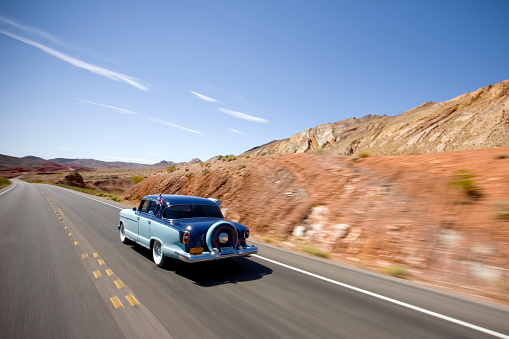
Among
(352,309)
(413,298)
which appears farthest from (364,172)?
(352,309)

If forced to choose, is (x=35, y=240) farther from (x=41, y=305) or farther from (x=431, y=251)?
(x=431, y=251)

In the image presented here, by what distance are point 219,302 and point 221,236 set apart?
5.11 ft

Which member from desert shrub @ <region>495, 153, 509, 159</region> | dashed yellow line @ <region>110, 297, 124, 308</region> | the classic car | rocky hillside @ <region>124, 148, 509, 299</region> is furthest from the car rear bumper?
desert shrub @ <region>495, 153, 509, 159</region>

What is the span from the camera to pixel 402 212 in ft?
28.0

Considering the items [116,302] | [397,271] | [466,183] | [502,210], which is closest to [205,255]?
[116,302]

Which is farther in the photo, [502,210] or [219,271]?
[502,210]

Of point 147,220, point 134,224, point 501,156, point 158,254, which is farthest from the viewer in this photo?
point 501,156

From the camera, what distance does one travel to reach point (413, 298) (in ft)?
15.8

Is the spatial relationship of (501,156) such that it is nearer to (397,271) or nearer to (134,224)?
(397,271)

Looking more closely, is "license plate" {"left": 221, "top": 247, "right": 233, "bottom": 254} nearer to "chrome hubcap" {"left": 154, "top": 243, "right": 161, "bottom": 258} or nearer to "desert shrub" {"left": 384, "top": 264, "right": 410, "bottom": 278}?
"chrome hubcap" {"left": 154, "top": 243, "right": 161, "bottom": 258}

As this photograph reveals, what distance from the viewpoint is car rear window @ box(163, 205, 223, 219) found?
6382mm

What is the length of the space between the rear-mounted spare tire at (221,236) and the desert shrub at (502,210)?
21.4ft

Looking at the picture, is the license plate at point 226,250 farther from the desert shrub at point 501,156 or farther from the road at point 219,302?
the desert shrub at point 501,156

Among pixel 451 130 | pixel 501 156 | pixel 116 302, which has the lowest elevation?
pixel 116 302
